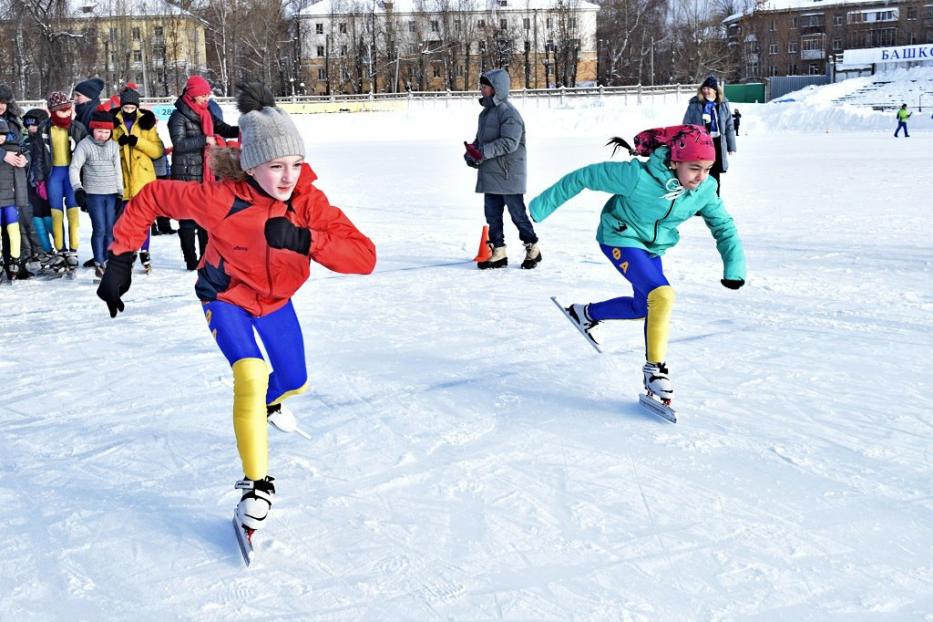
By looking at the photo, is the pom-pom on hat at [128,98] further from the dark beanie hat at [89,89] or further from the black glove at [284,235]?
the black glove at [284,235]

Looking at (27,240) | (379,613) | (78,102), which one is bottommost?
(379,613)

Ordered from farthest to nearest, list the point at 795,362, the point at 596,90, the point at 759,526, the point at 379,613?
the point at 596,90 → the point at 795,362 → the point at 759,526 → the point at 379,613

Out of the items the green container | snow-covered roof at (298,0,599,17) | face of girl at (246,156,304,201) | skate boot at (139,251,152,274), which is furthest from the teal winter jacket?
snow-covered roof at (298,0,599,17)

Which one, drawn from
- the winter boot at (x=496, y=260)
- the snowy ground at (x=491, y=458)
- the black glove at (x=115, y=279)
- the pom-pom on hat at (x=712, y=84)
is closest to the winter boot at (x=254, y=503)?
the snowy ground at (x=491, y=458)

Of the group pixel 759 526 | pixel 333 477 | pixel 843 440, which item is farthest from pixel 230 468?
pixel 843 440

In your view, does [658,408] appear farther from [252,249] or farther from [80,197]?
[80,197]

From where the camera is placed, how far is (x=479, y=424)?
4.08 metres

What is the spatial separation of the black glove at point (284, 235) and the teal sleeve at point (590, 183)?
5.45 feet

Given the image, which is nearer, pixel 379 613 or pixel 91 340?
pixel 379 613

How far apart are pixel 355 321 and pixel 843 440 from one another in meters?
3.26

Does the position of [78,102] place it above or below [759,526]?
above

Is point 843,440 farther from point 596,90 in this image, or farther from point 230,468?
point 596,90

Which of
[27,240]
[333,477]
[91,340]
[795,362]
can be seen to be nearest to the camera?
[333,477]

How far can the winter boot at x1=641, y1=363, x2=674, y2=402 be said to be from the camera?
4.07 m
